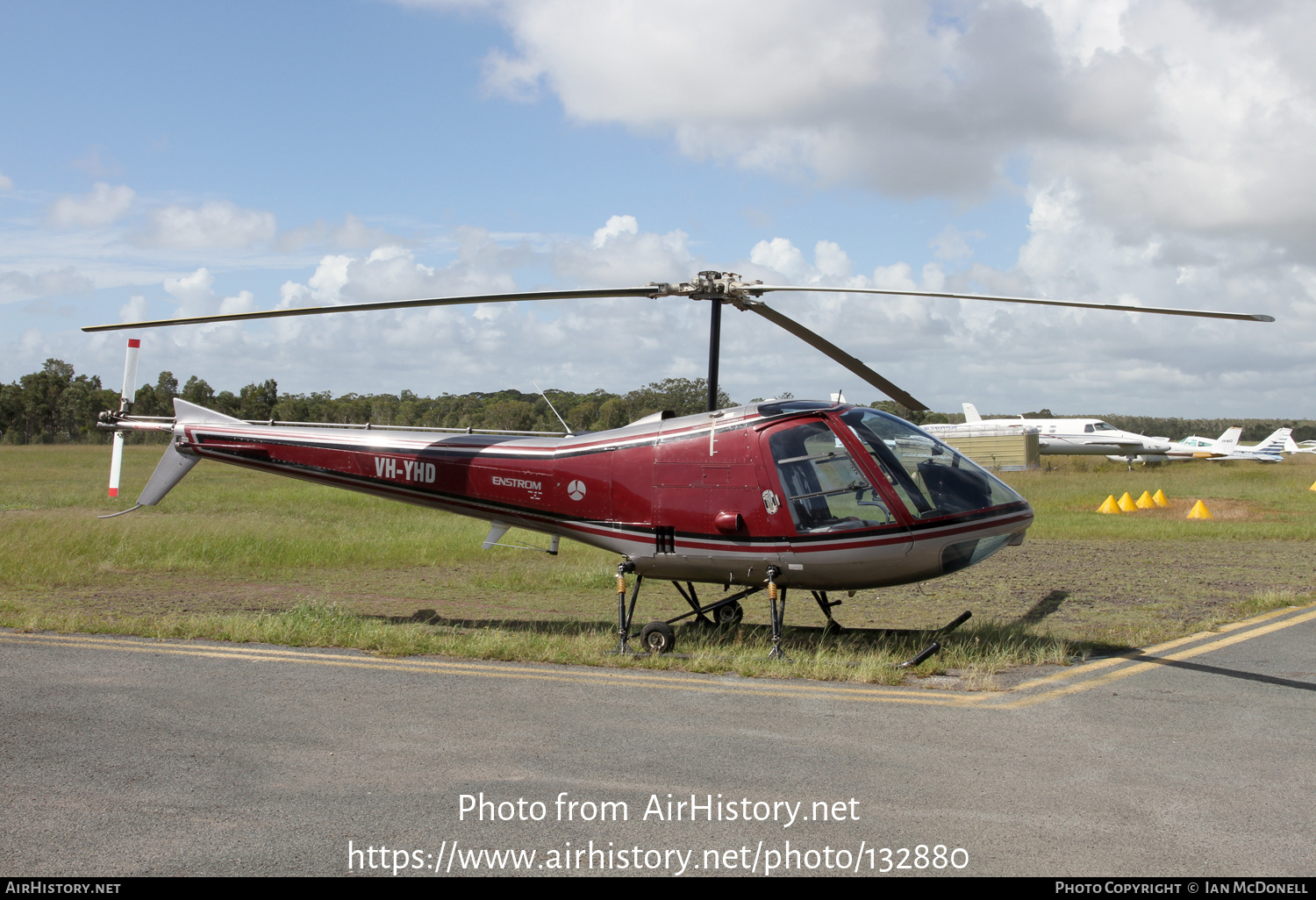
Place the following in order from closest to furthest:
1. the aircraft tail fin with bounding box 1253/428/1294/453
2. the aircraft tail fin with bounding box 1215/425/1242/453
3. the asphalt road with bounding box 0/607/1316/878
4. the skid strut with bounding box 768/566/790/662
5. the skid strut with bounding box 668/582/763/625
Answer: the asphalt road with bounding box 0/607/1316/878, the skid strut with bounding box 768/566/790/662, the skid strut with bounding box 668/582/763/625, the aircraft tail fin with bounding box 1215/425/1242/453, the aircraft tail fin with bounding box 1253/428/1294/453

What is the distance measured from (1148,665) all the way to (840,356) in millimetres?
4034

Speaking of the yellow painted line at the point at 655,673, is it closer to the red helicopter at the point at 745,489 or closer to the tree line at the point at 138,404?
the red helicopter at the point at 745,489

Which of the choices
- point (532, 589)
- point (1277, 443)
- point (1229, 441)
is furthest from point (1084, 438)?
point (532, 589)

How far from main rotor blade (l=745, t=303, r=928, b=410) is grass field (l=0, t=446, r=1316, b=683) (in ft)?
8.37

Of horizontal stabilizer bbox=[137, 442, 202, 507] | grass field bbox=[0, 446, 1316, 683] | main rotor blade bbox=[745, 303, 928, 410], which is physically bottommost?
grass field bbox=[0, 446, 1316, 683]

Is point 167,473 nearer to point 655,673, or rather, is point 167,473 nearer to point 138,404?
point 655,673

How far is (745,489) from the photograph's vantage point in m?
9.24

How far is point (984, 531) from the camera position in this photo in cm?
873

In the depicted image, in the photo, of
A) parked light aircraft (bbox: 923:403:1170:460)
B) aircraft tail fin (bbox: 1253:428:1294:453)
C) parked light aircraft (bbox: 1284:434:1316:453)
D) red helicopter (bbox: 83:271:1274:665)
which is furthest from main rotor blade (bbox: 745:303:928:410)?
parked light aircraft (bbox: 1284:434:1316:453)

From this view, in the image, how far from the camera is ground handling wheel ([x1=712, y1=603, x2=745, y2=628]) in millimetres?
10734

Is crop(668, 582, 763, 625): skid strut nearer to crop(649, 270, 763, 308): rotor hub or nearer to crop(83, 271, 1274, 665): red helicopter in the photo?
crop(83, 271, 1274, 665): red helicopter

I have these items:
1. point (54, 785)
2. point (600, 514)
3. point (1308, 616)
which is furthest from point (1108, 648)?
point (54, 785)

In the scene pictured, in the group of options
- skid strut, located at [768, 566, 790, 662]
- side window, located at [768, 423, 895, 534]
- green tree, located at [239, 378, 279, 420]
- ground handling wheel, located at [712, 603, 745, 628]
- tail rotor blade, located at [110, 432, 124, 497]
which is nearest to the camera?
skid strut, located at [768, 566, 790, 662]

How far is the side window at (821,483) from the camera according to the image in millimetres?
8789
